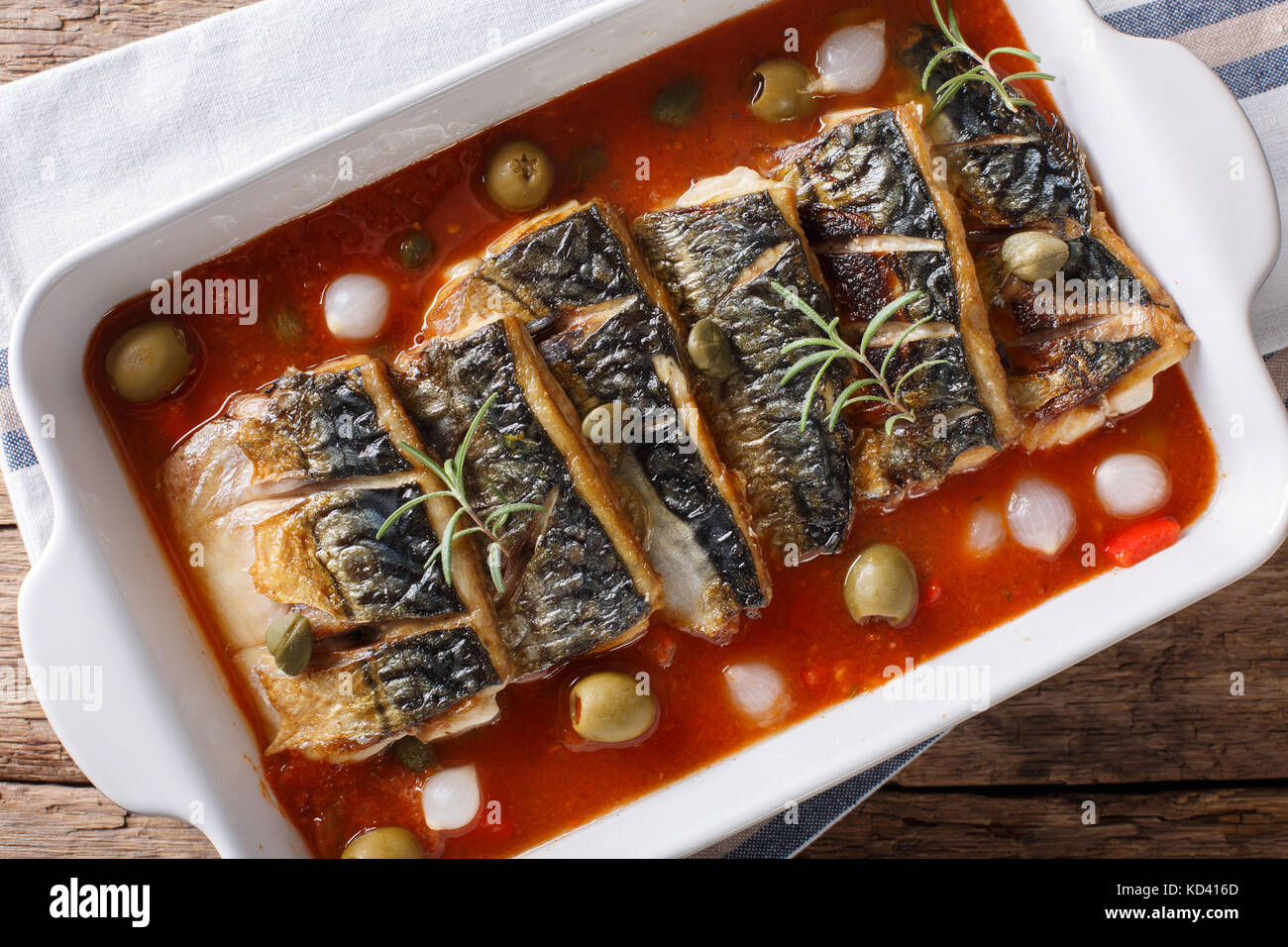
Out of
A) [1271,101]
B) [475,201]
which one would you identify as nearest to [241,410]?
[475,201]

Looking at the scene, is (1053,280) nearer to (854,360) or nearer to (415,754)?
(854,360)

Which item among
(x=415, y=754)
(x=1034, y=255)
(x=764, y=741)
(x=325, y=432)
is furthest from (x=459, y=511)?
(x=1034, y=255)

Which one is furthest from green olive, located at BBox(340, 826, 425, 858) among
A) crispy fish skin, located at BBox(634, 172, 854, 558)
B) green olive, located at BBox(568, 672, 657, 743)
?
crispy fish skin, located at BBox(634, 172, 854, 558)

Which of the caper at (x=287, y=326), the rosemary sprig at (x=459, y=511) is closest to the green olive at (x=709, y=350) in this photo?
the rosemary sprig at (x=459, y=511)

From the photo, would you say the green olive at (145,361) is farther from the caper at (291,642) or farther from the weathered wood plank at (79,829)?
the weathered wood plank at (79,829)

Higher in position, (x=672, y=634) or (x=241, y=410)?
(x=241, y=410)

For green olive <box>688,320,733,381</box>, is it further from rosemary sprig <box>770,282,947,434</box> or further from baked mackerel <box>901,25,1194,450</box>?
baked mackerel <box>901,25,1194,450</box>

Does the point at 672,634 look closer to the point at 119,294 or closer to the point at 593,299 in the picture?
the point at 593,299
